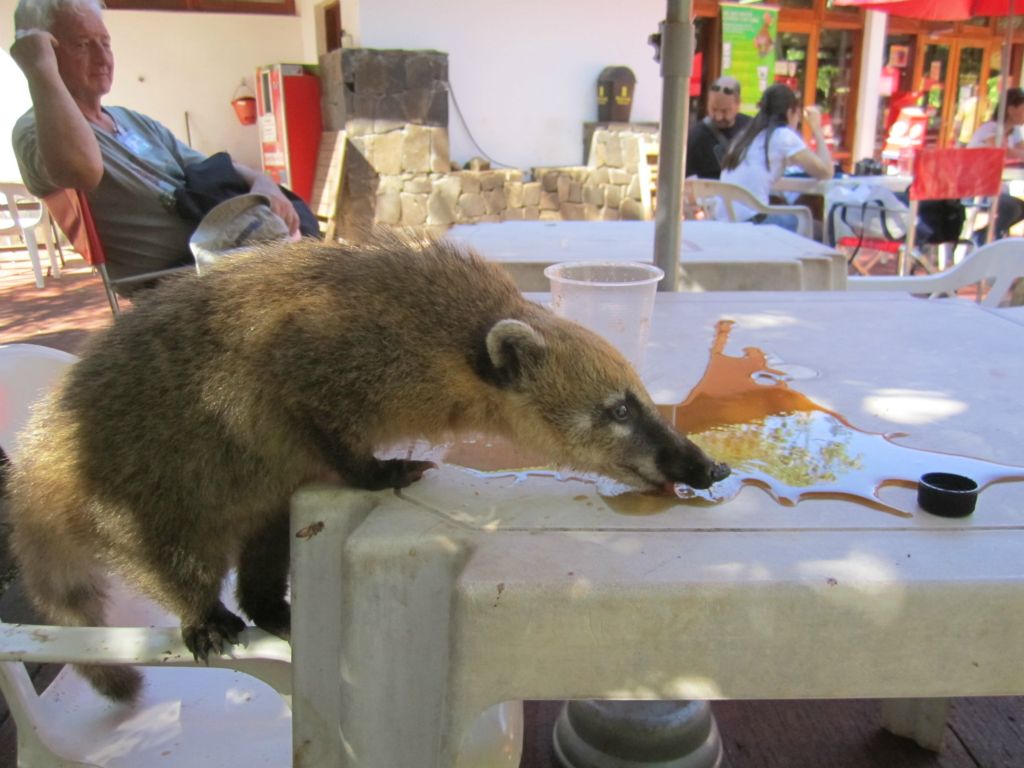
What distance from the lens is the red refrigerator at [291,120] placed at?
918cm

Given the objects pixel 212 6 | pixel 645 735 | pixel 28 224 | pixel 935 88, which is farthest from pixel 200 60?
pixel 935 88

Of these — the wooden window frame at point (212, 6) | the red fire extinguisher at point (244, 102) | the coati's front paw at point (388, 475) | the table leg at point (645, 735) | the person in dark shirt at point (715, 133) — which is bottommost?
the table leg at point (645, 735)

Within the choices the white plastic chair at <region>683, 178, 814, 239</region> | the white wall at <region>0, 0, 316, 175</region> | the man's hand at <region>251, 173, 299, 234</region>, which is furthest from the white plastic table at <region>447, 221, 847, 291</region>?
the white wall at <region>0, 0, 316, 175</region>

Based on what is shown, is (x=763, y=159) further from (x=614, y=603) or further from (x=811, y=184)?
(x=614, y=603)

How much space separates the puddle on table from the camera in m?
1.28

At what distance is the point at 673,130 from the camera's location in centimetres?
239

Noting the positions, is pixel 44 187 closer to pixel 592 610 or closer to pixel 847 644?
pixel 592 610

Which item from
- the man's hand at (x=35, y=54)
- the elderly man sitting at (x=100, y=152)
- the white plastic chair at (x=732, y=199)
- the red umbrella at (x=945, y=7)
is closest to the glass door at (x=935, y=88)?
the red umbrella at (x=945, y=7)

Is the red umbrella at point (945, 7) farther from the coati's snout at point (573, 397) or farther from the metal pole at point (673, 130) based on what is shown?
the coati's snout at point (573, 397)

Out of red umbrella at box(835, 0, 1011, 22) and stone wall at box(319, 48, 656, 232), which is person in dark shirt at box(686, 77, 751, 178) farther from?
stone wall at box(319, 48, 656, 232)

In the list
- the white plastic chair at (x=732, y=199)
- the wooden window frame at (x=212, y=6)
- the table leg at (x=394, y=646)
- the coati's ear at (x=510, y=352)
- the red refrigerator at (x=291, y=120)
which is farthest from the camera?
the wooden window frame at (x=212, y=6)

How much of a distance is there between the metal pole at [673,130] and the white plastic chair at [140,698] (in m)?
1.70

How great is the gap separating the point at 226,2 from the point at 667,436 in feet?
34.8

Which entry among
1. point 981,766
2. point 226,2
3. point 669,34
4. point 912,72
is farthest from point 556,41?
point 981,766
